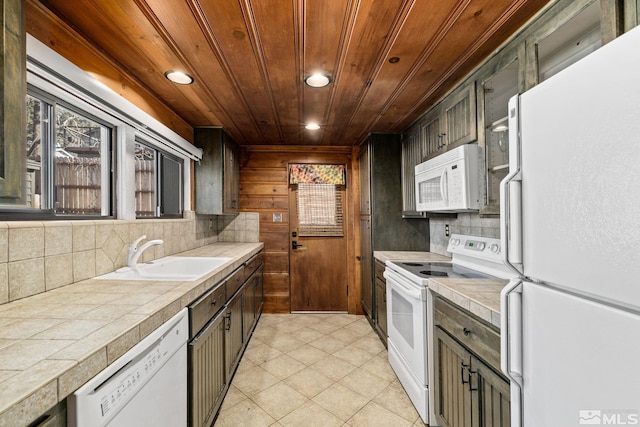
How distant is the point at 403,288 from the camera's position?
201 cm

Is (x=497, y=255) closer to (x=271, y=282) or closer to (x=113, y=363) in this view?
(x=113, y=363)

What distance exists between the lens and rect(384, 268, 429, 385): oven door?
Answer: 1.77m

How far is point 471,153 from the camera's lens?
1861 millimetres

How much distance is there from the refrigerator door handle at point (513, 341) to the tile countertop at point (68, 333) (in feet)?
3.99

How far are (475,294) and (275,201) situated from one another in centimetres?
297

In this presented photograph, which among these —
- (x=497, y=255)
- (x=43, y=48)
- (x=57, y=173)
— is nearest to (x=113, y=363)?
(x=57, y=173)

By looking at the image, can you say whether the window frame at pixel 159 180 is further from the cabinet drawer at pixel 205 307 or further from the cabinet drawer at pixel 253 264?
the cabinet drawer at pixel 205 307

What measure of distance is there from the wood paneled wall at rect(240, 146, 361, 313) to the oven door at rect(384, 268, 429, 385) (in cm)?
154

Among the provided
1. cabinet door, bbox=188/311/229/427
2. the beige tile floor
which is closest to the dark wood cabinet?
the beige tile floor

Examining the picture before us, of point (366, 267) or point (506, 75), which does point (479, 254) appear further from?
point (366, 267)

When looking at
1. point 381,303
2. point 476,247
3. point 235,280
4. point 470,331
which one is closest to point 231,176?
point 235,280

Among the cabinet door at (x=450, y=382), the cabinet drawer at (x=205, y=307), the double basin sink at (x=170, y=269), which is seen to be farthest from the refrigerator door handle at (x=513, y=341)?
the double basin sink at (x=170, y=269)

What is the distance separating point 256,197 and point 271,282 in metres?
1.20

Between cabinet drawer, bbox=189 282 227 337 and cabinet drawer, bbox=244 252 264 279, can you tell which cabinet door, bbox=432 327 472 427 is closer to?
cabinet drawer, bbox=189 282 227 337
